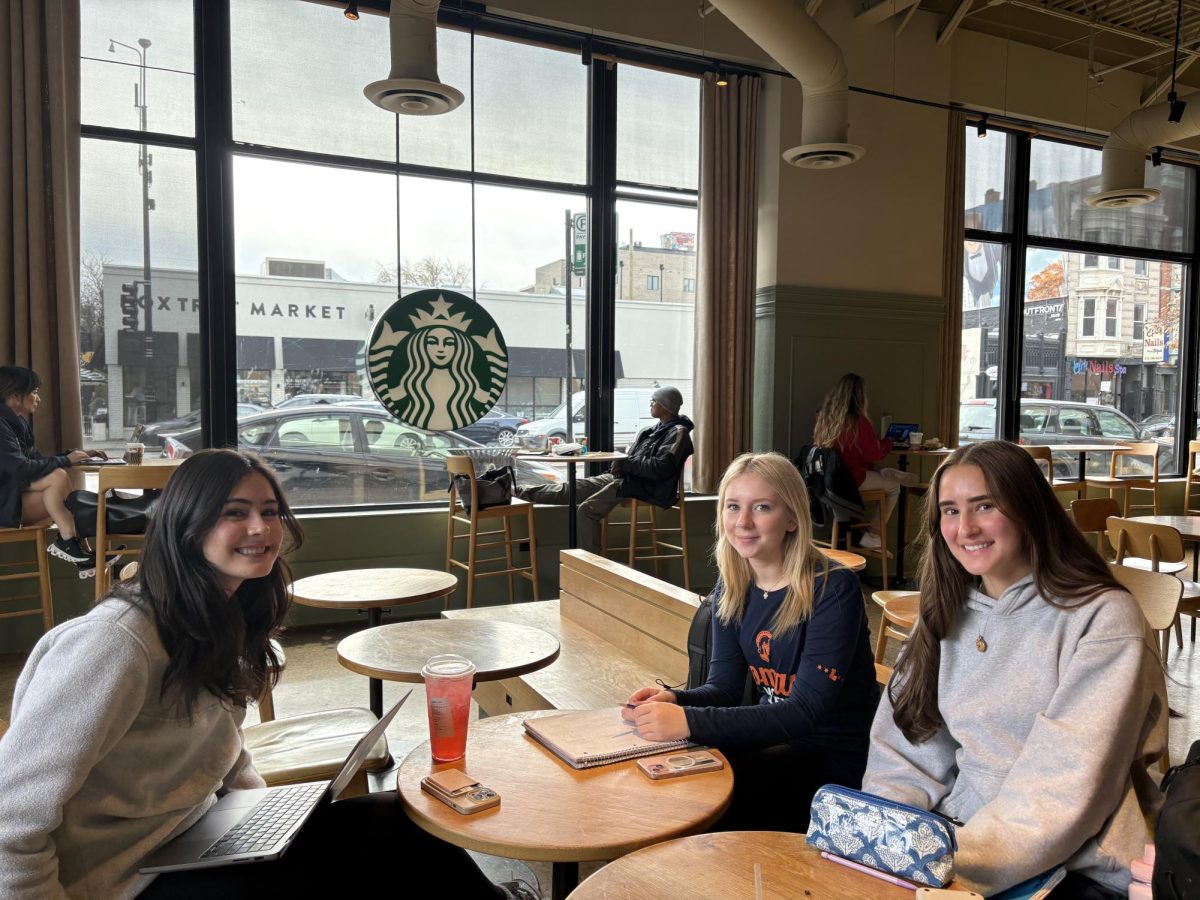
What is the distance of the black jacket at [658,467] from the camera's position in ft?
16.5

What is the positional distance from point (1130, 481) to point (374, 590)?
6602mm

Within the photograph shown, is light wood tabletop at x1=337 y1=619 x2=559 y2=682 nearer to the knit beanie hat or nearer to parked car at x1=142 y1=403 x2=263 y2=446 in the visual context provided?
parked car at x1=142 y1=403 x2=263 y2=446

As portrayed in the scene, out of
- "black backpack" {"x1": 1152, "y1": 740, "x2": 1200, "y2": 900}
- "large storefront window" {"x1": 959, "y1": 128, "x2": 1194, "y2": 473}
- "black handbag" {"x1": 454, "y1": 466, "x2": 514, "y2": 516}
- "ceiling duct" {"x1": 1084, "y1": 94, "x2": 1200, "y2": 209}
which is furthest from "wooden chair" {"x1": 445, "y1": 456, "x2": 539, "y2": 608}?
"ceiling duct" {"x1": 1084, "y1": 94, "x2": 1200, "y2": 209}

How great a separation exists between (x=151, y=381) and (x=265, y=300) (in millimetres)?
767

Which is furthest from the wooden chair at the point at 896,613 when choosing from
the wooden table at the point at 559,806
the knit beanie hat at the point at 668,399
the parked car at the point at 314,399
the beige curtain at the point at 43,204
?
the beige curtain at the point at 43,204

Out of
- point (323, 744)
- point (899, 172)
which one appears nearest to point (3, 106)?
point (323, 744)

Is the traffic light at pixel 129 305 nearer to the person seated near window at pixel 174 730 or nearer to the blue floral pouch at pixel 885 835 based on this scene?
the person seated near window at pixel 174 730

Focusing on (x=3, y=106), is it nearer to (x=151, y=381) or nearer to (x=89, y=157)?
(x=89, y=157)

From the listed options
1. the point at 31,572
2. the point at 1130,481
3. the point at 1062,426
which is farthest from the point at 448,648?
the point at 1062,426

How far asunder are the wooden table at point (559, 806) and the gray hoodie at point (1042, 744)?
376mm

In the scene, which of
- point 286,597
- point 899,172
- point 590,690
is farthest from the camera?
point 899,172

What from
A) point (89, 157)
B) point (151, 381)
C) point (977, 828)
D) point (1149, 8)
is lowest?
point (977, 828)

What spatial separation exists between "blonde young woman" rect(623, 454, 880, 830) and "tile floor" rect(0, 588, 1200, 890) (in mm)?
932

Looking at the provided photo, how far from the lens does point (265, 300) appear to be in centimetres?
489
